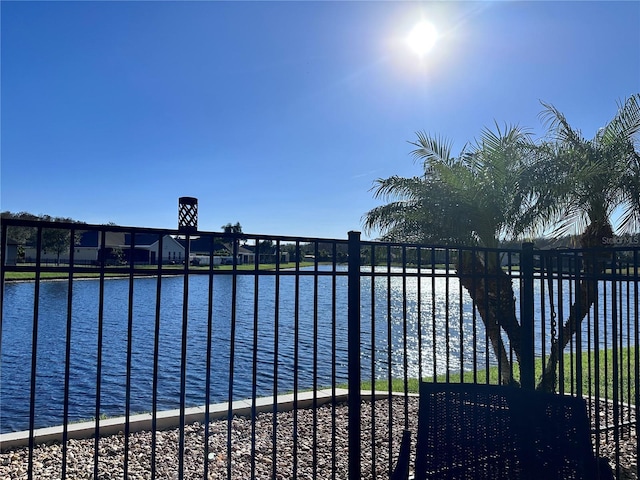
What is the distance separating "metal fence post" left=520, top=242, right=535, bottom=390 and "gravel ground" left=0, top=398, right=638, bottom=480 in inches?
44.8

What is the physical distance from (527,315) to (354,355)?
1472 millimetres

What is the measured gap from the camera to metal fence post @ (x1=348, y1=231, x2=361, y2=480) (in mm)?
2676

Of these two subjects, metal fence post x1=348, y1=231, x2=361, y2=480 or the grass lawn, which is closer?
metal fence post x1=348, y1=231, x2=361, y2=480

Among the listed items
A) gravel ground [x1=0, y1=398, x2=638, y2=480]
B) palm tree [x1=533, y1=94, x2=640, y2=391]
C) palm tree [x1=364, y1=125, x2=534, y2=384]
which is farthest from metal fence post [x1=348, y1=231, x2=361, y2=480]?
palm tree [x1=533, y1=94, x2=640, y2=391]

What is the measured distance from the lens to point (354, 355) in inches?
109

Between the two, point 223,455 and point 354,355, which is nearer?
point 354,355

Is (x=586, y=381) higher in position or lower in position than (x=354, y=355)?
lower

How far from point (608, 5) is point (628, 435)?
17.4ft

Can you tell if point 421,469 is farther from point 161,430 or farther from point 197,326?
point 197,326

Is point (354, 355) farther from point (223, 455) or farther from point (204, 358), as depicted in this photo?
point (204, 358)

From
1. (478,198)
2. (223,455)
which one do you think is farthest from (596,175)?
(223,455)

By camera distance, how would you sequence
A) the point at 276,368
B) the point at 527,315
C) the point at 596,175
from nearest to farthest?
the point at 276,368 → the point at 527,315 → the point at 596,175

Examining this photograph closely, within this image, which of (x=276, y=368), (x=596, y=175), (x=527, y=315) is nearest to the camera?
(x=276, y=368)

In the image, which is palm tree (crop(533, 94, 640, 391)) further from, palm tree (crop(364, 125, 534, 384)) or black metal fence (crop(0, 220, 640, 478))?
black metal fence (crop(0, 220, 640, 478))
